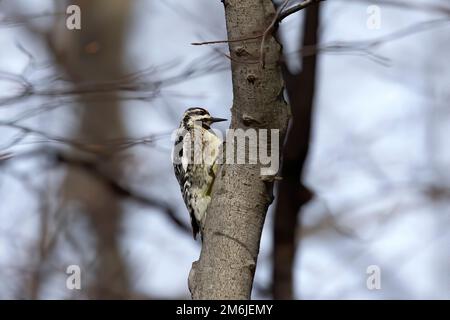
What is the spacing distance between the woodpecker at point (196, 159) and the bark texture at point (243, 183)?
155 cm

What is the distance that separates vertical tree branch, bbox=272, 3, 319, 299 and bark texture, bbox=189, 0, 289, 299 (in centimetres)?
176

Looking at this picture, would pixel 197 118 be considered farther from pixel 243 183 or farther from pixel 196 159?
pixel 243 183

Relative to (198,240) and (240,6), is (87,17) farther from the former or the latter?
(240,6)

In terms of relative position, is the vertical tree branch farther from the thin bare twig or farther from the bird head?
the thin bare twig

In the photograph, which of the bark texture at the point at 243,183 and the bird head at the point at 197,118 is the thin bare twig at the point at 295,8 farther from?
the bird head at the point at 197,118

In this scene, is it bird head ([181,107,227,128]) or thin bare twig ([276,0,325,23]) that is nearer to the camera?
thin bare twig ([276,0,325,23])

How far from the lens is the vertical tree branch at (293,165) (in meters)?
5.35

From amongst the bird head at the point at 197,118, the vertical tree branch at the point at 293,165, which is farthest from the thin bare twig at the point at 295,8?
the bird head at the point at 197,118

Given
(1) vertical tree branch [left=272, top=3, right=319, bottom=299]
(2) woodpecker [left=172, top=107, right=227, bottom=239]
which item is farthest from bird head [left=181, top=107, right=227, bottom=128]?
(1) vertical tree branch [left=272, top=3, right=319, bottom=299]

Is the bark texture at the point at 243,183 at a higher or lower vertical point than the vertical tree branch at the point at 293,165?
lower

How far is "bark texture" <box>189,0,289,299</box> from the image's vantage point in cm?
343

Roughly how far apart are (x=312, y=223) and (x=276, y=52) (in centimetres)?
543

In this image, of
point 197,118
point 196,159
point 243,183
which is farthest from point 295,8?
point 197,118

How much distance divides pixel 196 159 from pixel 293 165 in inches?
26.5
